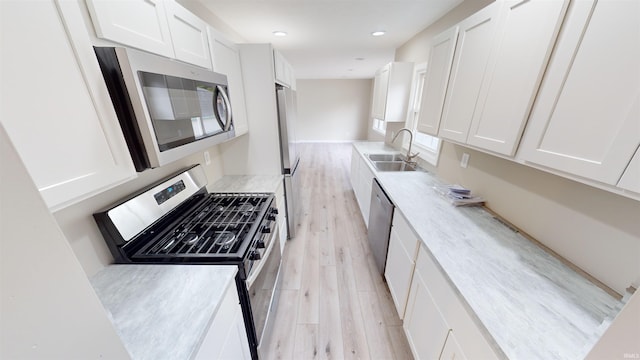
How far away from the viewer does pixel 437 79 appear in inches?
67.4

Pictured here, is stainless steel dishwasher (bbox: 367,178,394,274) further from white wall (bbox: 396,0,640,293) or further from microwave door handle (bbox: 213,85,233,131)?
microwave door handle (bbox: 213,85,233,131)

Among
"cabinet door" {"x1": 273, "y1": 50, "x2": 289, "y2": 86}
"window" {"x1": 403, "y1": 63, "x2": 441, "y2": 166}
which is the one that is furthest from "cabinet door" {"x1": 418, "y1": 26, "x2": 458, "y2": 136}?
"cabinet door" {"x1": 273, "y1": 50, "x2": 289, "y2": 86}

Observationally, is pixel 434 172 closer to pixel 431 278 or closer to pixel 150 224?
pixel 431 278

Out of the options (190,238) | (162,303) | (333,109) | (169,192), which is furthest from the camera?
(333,109)

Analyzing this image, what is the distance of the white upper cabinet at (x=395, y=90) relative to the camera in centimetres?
279

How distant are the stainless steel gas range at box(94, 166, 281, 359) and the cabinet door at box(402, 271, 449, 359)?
96cm

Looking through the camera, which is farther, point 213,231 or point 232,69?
point 232,69

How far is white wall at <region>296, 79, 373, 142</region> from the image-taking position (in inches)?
309

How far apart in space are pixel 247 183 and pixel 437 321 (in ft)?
5.83

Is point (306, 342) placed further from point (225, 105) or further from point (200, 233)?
point (225, 105)

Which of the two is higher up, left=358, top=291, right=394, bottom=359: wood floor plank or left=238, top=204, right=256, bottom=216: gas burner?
left=238, top=204, right=256, bottom=216: gas burner

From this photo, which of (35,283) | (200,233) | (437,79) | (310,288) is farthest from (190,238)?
(437,79)

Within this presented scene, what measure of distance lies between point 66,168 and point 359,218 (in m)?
2.97

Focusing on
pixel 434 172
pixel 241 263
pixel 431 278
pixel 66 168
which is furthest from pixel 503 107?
pixel 66 168
